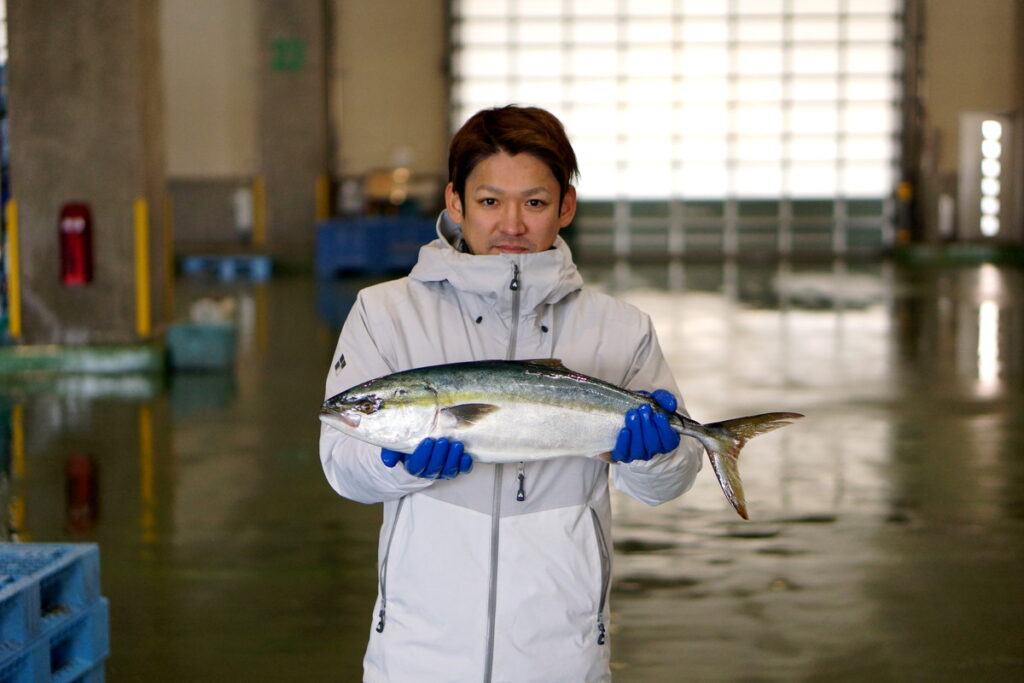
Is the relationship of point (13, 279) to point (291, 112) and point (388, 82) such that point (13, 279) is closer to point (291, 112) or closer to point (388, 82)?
point (291, 112)

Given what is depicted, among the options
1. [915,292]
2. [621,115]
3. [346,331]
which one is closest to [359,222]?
[621,115]

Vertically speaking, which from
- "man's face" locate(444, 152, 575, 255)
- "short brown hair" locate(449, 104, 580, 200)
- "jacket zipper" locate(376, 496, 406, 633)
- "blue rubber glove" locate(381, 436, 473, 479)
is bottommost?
"jacket zipper" locate(376, 496, 406, 633)

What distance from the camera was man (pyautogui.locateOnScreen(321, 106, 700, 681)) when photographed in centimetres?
223

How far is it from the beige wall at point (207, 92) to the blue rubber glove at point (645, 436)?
77.0 ft

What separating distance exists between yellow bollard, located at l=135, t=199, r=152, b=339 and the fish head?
28.0ft

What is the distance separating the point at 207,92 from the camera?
24859 mm

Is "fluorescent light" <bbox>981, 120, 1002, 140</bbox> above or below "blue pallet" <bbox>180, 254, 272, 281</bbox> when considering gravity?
above

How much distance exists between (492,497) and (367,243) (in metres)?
19.0

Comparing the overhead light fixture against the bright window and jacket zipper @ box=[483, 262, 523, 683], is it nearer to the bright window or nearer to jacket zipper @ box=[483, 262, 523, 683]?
the bright window

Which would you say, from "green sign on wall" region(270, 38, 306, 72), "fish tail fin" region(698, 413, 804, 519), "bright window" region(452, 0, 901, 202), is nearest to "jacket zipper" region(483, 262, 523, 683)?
"fish tail fin" region(698, 413, 804, 519)

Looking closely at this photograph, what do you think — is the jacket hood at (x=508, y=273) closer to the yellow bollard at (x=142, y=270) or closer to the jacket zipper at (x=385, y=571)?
the jacket zipper at (x=385, y=571)

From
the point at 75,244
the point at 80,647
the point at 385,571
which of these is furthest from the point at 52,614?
the point at 75,244

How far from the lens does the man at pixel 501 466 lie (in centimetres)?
223

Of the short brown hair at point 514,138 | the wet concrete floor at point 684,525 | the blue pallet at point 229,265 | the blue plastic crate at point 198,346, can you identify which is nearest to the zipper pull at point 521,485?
the short brown hair at point 514,138
